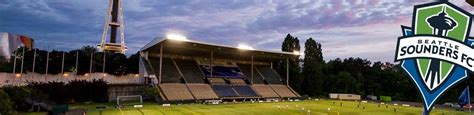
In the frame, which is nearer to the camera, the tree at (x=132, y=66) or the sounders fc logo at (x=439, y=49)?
the sounders fc logo at (x=439, y=49)

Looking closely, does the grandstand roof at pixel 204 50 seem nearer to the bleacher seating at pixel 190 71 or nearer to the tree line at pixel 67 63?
the bleacher seating at pixel 190 71

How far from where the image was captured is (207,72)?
247 feet

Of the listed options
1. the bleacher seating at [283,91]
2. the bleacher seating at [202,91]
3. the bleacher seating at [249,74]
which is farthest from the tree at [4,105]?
the bleacher seating at [249,74]

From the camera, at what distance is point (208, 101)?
194 feet

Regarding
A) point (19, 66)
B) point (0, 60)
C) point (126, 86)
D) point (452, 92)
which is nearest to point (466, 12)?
point (126, 86)

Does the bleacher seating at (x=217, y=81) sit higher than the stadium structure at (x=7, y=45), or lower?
lower

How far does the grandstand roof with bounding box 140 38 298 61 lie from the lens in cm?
6369

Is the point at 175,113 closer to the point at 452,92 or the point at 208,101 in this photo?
the point at 208,101

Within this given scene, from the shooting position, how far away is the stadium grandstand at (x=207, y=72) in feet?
207

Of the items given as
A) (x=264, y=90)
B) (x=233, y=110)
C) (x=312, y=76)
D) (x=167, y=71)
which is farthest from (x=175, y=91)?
(x=312, y=76)

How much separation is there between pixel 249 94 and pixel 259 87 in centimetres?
636

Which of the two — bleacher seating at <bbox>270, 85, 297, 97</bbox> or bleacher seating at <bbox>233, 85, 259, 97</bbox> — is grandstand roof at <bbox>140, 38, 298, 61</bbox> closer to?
bleacher seating at <bbox>270, 85, 297, 97</bbox>

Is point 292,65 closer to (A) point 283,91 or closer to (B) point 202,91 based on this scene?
(A) point 283,91

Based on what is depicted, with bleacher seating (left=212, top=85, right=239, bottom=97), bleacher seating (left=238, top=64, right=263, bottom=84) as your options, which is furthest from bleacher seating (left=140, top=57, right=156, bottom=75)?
bleacher seating (left=238, top=64, right=263, bottom=84)
